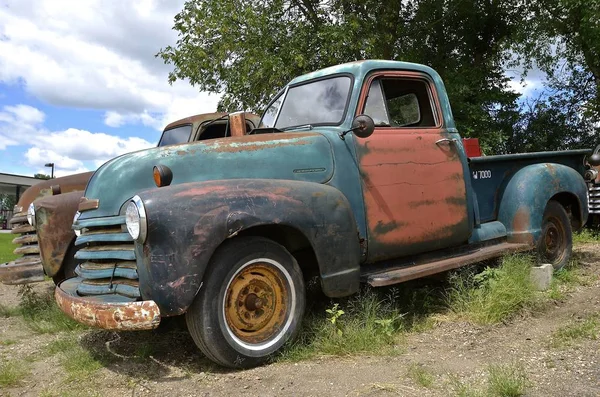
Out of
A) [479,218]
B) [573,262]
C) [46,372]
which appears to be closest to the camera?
[46,372]

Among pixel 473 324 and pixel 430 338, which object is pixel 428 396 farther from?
pixel 473 324

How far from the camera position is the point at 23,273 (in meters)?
5.22

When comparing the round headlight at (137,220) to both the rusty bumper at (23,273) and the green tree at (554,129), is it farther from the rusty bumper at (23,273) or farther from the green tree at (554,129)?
the green tree at (554,129)

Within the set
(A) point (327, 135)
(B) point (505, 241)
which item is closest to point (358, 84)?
→ (A) point (327, 135)

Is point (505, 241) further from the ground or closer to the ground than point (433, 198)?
closer to the ground

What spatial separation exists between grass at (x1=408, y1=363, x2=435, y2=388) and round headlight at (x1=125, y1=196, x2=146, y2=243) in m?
1.79

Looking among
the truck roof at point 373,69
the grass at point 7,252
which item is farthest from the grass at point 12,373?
the grass at point 7,252

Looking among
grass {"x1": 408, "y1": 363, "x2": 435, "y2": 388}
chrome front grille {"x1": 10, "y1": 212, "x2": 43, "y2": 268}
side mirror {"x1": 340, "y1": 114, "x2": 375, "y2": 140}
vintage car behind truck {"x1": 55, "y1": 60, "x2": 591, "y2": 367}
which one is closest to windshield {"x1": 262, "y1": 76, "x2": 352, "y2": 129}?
vintage car behind truck {"x1": 55, "y1": 60, "x2": 591, "y2": 367}

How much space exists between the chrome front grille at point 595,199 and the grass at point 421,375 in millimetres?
6919

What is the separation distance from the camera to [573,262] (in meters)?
6.48

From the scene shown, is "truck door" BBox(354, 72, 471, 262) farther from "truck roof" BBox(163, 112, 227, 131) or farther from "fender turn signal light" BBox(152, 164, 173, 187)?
"truck roof" BBox(163, 112, 227, 131)

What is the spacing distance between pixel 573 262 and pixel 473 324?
9.52 feet

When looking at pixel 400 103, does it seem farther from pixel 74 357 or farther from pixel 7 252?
pixel 7 252

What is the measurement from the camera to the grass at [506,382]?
282cm
